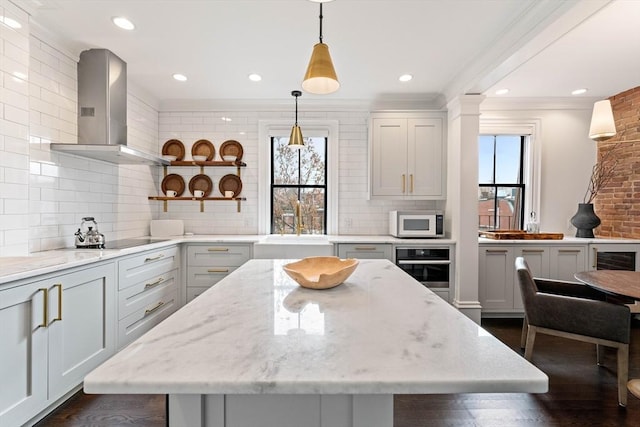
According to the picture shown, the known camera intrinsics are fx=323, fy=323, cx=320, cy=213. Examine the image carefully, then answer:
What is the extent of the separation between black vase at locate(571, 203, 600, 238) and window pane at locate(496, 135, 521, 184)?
Result: 74 centimetres

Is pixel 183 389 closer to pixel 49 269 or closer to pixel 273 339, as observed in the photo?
pixel 273 339

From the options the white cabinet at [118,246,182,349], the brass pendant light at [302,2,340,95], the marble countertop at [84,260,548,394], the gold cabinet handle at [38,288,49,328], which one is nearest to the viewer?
the marble countertop at [84,260,548,394]

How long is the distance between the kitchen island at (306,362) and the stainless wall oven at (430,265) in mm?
2407

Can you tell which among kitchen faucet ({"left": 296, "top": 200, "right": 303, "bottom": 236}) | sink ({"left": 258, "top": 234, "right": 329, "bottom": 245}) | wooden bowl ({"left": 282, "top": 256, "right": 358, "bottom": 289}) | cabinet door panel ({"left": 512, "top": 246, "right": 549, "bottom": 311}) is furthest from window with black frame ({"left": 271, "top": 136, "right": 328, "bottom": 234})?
wooden bowl ({"left": 282, "top": 256, "right": 358, "bottom": 289})

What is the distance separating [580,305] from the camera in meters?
2.23

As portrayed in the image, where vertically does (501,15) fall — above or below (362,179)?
above

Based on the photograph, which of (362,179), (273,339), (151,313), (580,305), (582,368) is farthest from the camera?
(362,179)

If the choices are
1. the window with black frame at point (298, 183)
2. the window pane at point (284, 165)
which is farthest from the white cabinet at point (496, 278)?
the window pane at point (284, 165)

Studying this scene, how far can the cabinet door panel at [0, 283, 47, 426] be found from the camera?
1.59 metres

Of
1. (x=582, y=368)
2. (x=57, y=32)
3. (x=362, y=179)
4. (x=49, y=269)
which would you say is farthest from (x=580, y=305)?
(x=57, y=32)

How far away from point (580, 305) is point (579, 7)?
191 centimetres

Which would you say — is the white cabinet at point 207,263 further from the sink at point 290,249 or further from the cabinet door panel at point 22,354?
the cabinet door panel at point 22,354

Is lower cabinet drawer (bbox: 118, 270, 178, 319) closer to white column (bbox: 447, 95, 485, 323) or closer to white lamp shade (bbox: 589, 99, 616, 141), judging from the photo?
white column (bbox: 447, 95, 485, 323)

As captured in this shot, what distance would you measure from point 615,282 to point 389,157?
2297 millimetres
